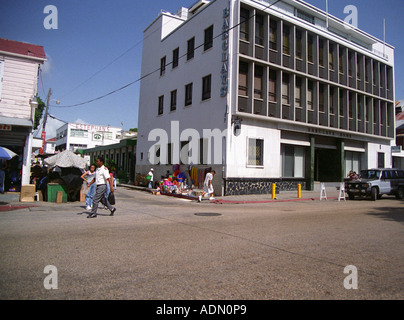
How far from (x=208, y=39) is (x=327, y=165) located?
15.6m

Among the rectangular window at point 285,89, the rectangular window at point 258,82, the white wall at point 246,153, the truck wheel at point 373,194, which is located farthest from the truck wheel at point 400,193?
the rectangular window at point 258,82

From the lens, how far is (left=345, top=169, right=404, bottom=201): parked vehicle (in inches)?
706

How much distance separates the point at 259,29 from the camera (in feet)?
67.4

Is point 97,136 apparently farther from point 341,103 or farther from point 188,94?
point 341,103

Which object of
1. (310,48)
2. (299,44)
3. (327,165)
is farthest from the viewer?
(327,165)

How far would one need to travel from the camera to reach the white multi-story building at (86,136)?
66.5 m

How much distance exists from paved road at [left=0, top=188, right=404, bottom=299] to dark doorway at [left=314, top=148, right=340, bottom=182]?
18945 millimetres

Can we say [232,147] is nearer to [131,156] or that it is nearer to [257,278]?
[257,278]

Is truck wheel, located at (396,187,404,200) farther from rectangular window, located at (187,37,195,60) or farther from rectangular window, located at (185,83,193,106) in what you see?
rectangular window, located at (187,37,195,60)

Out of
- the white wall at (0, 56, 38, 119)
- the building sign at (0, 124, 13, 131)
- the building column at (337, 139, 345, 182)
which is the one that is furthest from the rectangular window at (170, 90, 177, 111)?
the building column at (337, 139, 345, 182)

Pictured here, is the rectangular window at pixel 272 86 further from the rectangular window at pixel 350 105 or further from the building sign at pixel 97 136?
the building sign at pixel 97 136

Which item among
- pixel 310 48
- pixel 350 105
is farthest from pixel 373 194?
pixel 310 48

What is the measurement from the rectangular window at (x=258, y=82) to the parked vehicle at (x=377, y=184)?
8.33 meters
